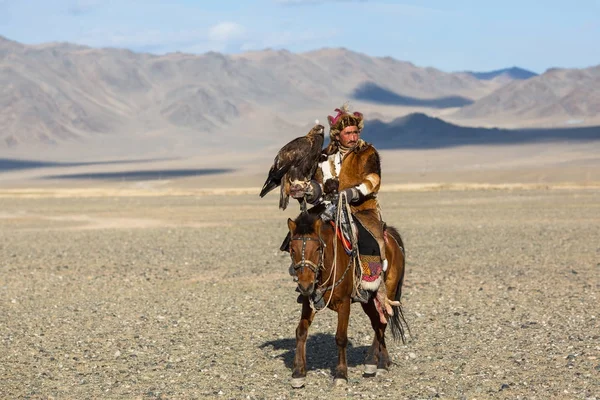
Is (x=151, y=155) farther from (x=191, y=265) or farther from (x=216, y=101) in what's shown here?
(x=191, y=265)

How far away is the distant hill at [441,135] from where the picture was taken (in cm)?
13312

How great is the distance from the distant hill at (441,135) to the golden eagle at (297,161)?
4843 inches

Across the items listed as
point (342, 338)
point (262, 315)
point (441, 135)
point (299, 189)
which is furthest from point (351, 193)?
point (441, 135)

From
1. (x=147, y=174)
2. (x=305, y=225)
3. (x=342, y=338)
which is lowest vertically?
(x=147, y=174)

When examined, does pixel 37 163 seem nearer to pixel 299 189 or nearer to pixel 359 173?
pixel 359 173

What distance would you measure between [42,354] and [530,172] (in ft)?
203

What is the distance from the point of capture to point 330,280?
26.0 ft

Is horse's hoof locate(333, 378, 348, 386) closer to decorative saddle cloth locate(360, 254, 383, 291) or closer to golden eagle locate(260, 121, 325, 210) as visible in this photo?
decorative saddle cloth locate(360, 254, 383, 291)

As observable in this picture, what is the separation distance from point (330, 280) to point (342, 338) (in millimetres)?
573

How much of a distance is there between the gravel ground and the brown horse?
0.73 ft

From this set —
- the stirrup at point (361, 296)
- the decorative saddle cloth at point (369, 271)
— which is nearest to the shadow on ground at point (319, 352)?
the stirrup at point (361, 296)

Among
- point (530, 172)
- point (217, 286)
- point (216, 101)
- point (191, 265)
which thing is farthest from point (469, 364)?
point (216, 101)

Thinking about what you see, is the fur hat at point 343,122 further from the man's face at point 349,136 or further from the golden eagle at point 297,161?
the golden eagle at point 297,161

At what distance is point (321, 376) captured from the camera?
8641mm
